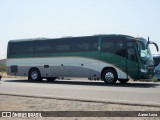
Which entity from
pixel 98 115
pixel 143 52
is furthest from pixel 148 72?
pixel 98 115

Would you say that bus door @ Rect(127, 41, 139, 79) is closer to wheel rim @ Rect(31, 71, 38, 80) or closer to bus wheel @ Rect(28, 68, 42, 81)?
bus wheel @ Rect(28, 68, 42, 81)

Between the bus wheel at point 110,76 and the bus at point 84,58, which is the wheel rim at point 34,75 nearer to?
the bus at point 84,58

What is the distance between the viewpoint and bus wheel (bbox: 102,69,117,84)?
74.4 feet

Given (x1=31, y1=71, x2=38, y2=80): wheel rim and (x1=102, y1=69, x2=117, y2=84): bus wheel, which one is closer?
(x1=102, y1=69, x2=117, y2=84): bus wheel

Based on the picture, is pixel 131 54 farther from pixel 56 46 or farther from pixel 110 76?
pixel 56 46

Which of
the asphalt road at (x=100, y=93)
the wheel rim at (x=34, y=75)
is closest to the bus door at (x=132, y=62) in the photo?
the asphalt road at (x=100, y=93)

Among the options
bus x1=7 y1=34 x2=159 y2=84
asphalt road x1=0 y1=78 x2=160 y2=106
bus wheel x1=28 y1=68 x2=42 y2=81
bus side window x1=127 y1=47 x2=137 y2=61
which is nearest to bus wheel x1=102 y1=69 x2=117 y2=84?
bus x1=7 y1=34 x2=159 y2=84

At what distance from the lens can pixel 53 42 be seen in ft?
86.3

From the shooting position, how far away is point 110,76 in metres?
22.8

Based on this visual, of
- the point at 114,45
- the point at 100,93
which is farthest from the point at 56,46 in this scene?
the point at 100,93

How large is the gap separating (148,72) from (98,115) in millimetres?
13280

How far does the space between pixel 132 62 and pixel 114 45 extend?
1588 millimetres

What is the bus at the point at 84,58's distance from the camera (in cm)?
2219

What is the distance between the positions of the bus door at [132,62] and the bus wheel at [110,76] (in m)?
0.99
